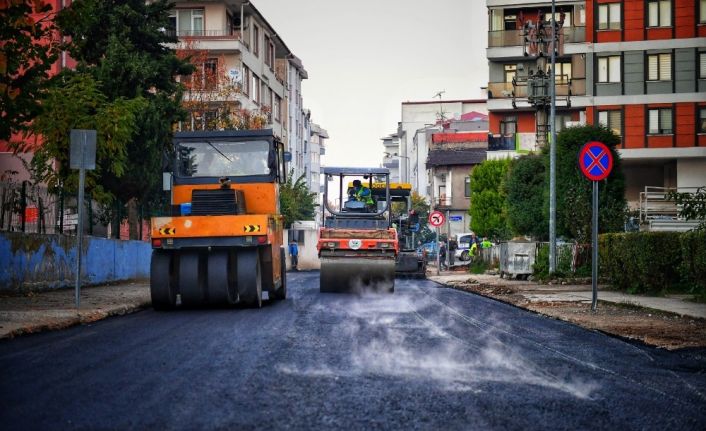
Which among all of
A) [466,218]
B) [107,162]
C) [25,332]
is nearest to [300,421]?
[25,332]

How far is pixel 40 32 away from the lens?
15.7 meters

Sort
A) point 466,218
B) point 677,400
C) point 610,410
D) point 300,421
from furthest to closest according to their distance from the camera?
point 466,218 → point 677,400 → point 610,410 → point 300,421

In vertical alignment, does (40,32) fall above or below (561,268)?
above

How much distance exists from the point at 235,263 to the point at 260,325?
4.51 m

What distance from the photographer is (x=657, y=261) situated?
21047 millimetres

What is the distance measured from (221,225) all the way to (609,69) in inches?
1554

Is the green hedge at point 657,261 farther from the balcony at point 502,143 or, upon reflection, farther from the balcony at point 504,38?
the balcony at point 502,143

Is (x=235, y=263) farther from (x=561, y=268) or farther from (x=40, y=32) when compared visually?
(x=561, y=268)

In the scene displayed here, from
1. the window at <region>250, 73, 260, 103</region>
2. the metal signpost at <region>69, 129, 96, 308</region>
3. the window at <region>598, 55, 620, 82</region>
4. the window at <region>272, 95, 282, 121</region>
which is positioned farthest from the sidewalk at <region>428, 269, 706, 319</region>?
the window at <region>272, 95, 282, 121</region>

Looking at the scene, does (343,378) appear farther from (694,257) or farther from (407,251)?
(407,251)

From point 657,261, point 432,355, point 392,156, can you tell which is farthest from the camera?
point 392,156

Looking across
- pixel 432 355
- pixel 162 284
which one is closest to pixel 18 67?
pixel 162 284

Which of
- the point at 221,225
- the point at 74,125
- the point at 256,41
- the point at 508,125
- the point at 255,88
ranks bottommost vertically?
the point at 221,225

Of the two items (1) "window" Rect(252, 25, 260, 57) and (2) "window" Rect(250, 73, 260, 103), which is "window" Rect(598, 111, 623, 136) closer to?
(2) "window" Rect(250, 73, 260, 103)
